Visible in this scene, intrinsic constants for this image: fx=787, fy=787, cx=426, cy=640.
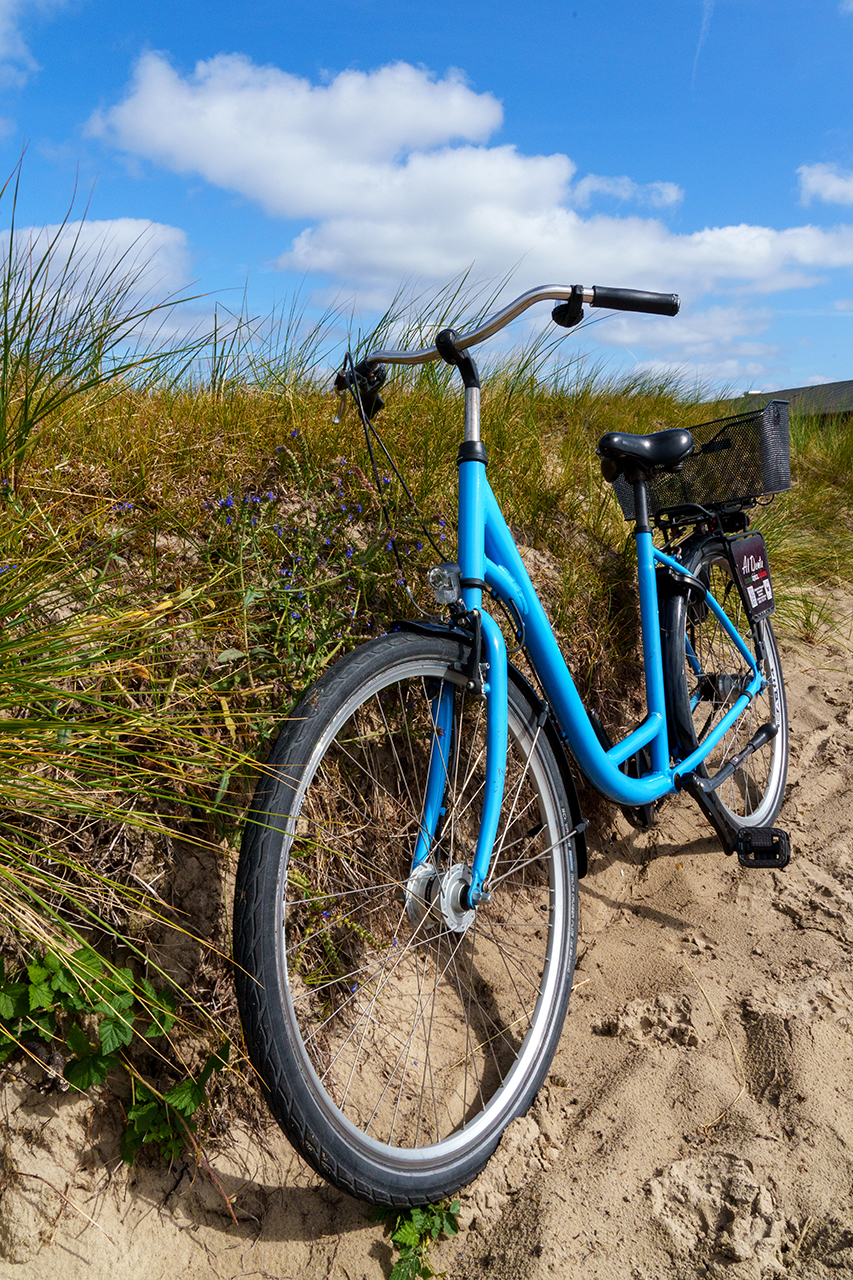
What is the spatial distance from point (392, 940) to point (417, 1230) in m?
0.67

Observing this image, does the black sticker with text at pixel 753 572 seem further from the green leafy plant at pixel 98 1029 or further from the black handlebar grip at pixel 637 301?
the green leafy plant at pixel 98 1029

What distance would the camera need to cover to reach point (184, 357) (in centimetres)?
326

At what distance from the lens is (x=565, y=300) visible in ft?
5.97

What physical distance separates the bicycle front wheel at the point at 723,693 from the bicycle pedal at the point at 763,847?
6 cm

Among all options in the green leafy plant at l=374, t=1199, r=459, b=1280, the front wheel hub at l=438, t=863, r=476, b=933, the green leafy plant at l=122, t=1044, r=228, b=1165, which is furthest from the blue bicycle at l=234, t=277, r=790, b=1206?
the green leafy plant at l=122, t=1044, r=228, b=1165

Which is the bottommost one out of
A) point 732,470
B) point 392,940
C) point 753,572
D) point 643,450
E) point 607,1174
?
point 607,1174

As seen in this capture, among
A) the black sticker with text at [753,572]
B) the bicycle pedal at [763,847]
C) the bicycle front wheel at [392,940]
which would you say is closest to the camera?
the bicycle front wheel at [392,940]

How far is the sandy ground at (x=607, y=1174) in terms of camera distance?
1.74m

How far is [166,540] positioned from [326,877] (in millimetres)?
1131

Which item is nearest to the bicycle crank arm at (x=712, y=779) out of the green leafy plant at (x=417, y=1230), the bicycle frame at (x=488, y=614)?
the bicycle frame at (x=488, y=614)

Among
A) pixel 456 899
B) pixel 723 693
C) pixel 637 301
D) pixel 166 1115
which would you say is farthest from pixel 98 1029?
pixel 723 693

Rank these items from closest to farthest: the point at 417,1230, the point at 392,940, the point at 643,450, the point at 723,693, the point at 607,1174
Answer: the point at 417,1230
the point at 607,1174
the point at 392,940
the point at 643,450
the point at 723,693

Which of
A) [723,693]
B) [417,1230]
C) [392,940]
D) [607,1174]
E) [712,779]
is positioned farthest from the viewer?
[723,693]

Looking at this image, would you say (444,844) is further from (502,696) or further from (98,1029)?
(98,1029)
